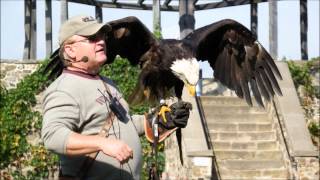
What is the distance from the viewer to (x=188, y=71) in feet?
16.0

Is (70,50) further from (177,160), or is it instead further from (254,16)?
(254,16)

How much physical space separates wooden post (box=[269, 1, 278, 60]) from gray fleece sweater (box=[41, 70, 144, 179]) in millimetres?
9780

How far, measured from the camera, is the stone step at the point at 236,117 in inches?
438

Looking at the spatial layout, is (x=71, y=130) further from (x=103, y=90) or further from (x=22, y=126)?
(x=22, y=126)

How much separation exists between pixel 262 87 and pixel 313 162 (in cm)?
390

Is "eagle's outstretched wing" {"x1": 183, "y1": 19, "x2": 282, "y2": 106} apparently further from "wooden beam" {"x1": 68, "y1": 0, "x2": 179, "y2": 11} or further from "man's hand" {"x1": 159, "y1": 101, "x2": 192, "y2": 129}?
"wooden beam" {"x1": 68, "y1": 0, "x2": 179, "y2": 11}

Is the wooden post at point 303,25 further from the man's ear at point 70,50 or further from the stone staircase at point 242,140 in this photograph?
the man's ear at point 70,50

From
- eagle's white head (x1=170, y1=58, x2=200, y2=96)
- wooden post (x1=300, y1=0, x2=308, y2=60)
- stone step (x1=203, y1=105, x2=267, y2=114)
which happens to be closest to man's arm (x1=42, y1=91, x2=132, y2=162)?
eagle's white head (x1=170, y1=58, x2=200, y2=96)

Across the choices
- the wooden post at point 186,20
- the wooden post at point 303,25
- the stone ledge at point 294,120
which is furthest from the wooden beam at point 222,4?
the stone ledge at point 294,120

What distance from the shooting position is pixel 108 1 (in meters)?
17.0

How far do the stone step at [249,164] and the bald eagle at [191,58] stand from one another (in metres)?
3.60

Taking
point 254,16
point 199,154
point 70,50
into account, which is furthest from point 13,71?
point 70,50

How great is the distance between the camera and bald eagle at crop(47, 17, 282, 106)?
5414 mm

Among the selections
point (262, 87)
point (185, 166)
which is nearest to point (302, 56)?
point (185, 166)
